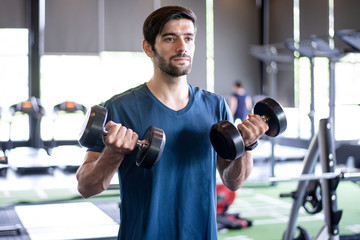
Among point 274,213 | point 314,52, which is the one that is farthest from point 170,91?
point 314,52

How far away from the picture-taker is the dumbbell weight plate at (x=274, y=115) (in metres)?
1.40

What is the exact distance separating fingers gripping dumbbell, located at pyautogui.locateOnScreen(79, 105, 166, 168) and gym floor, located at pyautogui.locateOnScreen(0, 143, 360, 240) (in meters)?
0.90

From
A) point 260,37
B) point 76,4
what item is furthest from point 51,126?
point 260,37

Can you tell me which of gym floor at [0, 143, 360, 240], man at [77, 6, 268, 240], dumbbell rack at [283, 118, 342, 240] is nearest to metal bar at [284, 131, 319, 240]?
dumbbell rack at [283, 118, 342, 240]

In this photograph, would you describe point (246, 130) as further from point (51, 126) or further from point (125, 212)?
point (51, 126)

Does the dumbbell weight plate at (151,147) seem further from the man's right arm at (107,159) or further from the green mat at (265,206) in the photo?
the green mat at (265,206)

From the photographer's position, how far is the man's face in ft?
4.05

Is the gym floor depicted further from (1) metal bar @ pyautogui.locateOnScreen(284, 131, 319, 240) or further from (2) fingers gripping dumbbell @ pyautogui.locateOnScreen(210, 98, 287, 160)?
(2) fingers gripping dumbbell @ pyautogui.locateOnScreen(210, 98, 287, 160)

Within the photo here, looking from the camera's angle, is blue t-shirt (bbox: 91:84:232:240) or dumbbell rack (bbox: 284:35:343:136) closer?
blue t-shirt (bbox: 91:84:232:240)

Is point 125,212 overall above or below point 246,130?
below

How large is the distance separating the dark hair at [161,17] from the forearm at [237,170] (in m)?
0.42

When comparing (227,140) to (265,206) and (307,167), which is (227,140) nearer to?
(307,167)

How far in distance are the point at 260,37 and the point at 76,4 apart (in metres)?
3.07

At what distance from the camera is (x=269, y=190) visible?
17.1ft
